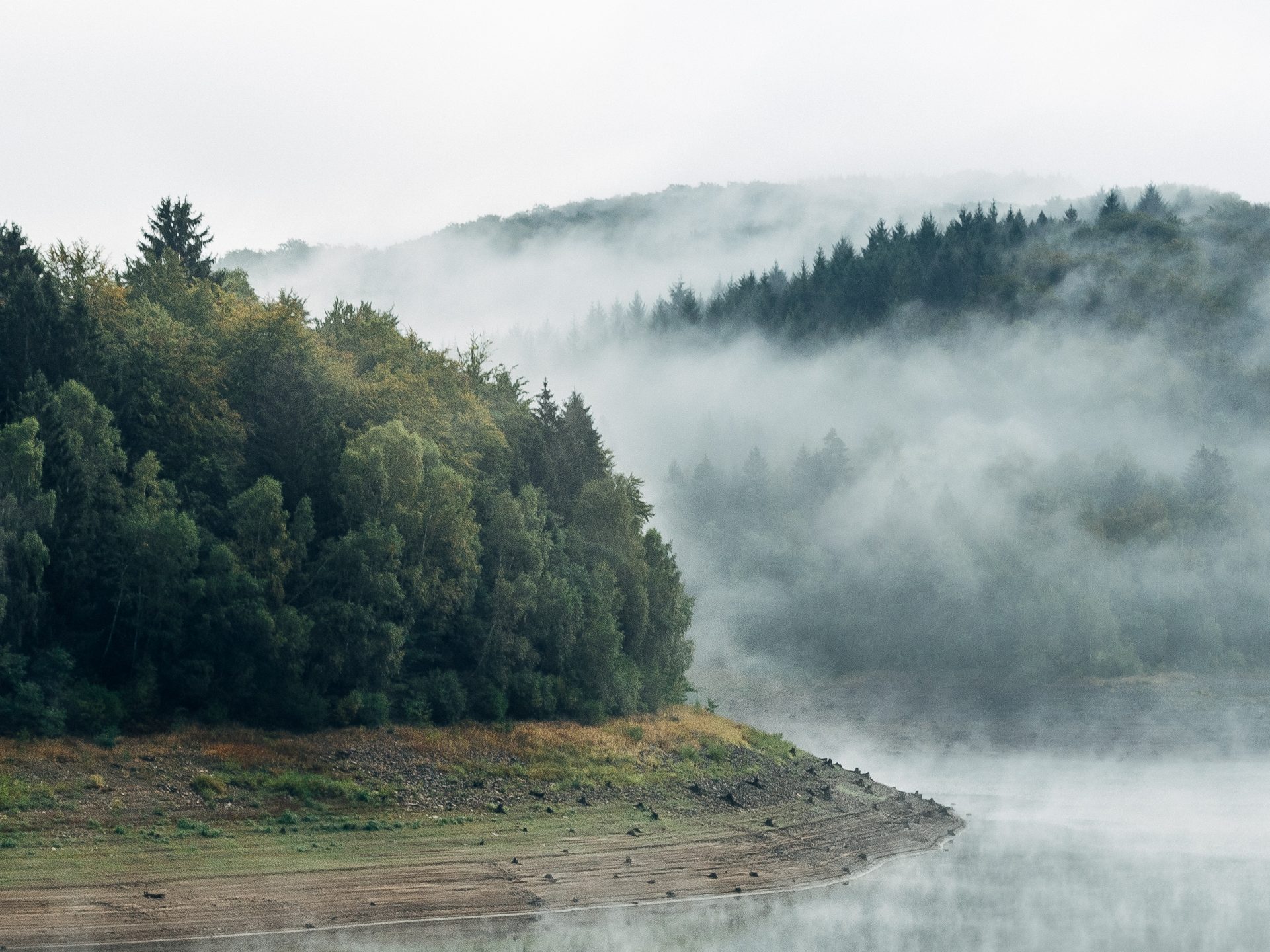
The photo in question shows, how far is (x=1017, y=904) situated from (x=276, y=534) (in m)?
35.4

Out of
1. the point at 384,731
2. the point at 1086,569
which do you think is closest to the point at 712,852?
the point at 384,731

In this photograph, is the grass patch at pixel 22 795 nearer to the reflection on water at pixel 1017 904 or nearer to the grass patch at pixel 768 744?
the reflection on water at pixel 1017 904

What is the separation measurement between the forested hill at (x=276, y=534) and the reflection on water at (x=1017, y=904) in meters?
20.2

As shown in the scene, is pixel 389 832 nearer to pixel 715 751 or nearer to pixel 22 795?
pixel 22 795

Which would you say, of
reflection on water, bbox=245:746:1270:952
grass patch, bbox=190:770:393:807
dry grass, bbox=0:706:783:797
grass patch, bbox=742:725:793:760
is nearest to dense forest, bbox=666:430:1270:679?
reflection on water, bbox=245:746:1270:952

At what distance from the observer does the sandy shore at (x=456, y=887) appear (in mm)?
38469

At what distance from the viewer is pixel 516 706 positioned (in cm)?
6938

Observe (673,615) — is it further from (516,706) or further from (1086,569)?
(1086,569)

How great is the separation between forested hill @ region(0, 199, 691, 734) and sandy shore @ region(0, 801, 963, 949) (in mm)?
13744

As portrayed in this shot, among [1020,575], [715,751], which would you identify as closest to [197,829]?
[715,751]

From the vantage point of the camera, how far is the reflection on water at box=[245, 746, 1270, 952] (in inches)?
1686

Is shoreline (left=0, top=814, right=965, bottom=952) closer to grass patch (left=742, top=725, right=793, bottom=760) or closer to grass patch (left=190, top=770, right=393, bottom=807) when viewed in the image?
grass patch (left=190, top=770, right=393, bottom=807)


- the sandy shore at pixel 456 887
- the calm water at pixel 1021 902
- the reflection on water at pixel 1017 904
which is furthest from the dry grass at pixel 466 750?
the calm water at pixel 1021 902

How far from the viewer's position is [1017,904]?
165 ft
